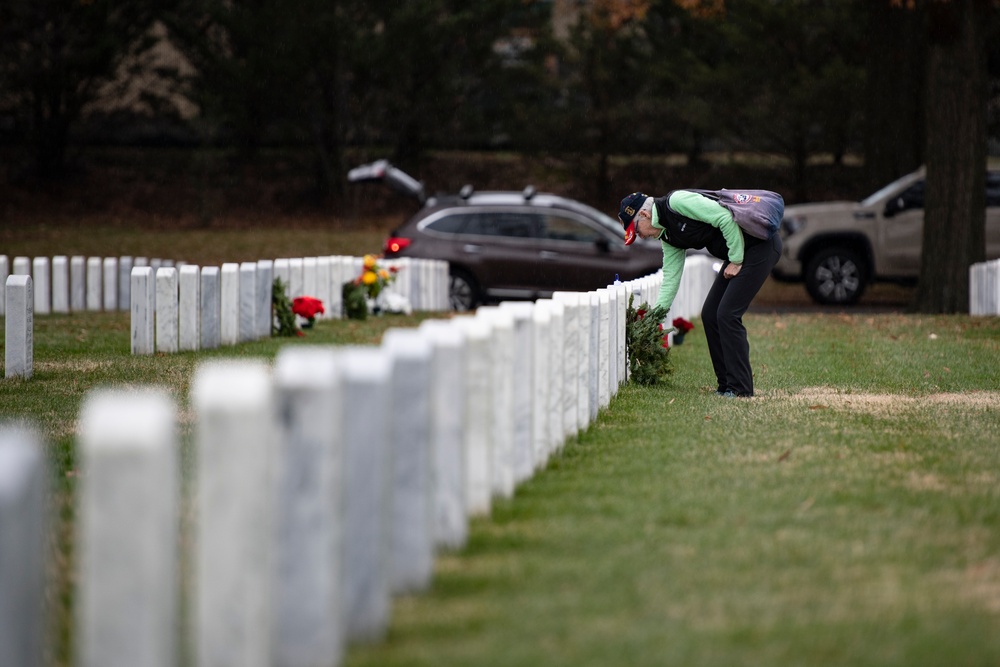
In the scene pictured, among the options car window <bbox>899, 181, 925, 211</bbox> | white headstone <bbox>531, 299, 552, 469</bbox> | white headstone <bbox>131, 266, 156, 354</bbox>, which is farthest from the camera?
car window <bbox>899, 181, 925, 211</bbox>

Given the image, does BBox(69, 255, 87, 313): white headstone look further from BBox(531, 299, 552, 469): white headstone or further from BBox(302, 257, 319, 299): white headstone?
BBox(531, 299, 552, 469): white headstone

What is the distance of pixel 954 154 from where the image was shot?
17.3 metres

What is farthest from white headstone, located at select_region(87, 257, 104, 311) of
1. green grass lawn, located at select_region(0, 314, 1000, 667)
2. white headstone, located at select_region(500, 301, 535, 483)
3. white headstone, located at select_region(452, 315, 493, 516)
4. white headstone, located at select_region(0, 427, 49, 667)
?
white headstone, located at select_region(0, 427, 49, 667)

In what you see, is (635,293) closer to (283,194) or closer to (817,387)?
(817,387)

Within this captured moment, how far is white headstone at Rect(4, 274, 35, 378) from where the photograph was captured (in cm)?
953

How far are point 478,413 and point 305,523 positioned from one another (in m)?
1.41

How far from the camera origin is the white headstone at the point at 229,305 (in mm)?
12250

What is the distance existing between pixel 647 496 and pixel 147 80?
29.9m

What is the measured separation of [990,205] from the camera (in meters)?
20.7

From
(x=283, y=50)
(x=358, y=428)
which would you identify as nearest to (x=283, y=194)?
(x=283, y=50)

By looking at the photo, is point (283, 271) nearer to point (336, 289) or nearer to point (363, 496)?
point (336, 289)

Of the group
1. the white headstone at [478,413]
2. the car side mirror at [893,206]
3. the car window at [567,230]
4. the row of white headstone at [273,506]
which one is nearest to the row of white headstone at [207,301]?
the car window at [567,230]

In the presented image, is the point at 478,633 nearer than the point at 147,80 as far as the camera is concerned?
Yes

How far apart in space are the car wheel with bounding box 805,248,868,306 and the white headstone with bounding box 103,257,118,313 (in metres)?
9.87
